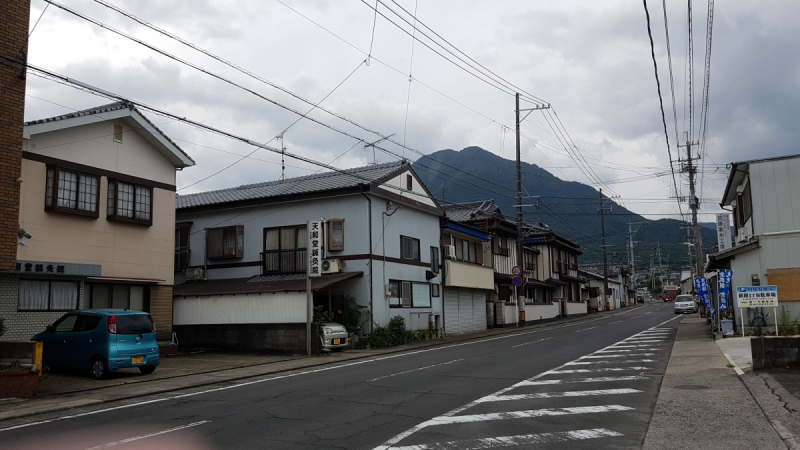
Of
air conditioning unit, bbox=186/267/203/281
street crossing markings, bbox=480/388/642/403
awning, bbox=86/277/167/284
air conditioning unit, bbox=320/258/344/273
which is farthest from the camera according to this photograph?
air conditioning unit, bbox=186/267/203/281

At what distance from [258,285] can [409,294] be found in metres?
7.24

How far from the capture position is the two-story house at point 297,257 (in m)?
23.7

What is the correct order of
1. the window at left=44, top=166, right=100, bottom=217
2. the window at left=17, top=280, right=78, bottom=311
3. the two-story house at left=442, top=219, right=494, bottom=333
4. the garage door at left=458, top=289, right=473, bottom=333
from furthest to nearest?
the garage door at left=458, top=289, right=473, bottom=333
the two-story house at left=442, top=219, right=494, bottom=333
the window at left=44, top=166, right=100, bottom=217
the window at left=17, top=280, right=78, bottom=311

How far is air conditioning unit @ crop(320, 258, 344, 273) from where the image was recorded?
24.3 meters

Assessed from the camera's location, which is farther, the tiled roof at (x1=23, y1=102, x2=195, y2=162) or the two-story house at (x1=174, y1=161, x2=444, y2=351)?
the two-story house at (x1=174, y1=161, x2=444, y2=351)

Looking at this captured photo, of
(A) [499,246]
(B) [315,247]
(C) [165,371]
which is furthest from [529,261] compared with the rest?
(C) [165,371]

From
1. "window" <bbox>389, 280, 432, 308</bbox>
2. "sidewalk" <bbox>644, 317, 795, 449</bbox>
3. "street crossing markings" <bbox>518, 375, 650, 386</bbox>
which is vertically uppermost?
"window" <bbox>389, 280, 432, 308</bbox>

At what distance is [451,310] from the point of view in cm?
3238

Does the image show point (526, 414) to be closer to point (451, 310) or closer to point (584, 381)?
point (584, 381)

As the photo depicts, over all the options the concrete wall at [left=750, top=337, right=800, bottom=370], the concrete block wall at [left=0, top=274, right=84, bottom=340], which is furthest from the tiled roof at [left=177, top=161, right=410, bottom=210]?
the concrete wall at [left=750, top=337, right=800, bottom=370]

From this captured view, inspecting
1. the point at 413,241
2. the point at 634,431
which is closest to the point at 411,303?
the point at 413,241

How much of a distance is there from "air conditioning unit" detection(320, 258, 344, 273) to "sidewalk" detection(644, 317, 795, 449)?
1403cm

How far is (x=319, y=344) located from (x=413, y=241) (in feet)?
29.6

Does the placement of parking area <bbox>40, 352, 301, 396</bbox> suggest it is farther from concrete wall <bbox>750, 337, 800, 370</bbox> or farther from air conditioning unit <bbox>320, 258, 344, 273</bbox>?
concrete wall <bbox>750, 337, 800, 370</bbox>
